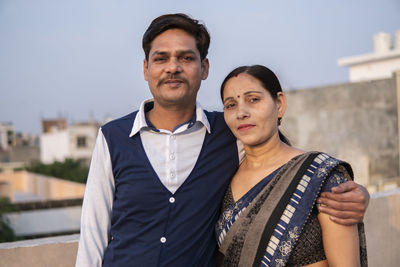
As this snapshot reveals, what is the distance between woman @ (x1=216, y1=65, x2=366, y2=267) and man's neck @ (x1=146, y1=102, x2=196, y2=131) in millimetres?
223

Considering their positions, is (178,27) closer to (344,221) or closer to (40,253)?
(344,221)

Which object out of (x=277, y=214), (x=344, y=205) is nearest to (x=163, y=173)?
(x=277, y=214)

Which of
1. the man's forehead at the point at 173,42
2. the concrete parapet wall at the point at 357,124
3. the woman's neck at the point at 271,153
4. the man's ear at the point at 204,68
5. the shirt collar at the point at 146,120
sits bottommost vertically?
the concrete parapet wall at the point at 357,124

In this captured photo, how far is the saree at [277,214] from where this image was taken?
5.99 ft

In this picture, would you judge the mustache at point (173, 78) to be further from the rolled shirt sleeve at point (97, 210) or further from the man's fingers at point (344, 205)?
the man's fingers at point (344, 205)

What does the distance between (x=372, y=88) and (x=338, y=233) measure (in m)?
14.3

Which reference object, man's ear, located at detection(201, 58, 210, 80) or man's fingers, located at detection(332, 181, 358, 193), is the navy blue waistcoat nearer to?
man's ear, located at detection(201, 58, 210, 80)

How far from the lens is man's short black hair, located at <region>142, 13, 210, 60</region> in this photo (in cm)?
209

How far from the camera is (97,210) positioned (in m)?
2.01

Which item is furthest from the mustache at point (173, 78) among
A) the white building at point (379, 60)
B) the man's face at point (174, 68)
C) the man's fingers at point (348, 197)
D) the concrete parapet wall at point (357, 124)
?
the white building at point (379, 60)

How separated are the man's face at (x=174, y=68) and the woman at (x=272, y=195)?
202mm

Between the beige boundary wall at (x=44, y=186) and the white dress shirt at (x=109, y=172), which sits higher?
the white dress shirt at (x=109, y=172)

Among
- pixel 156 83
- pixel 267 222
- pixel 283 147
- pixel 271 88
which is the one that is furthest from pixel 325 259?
pixel 156 83

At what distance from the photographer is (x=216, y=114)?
7.68ft
